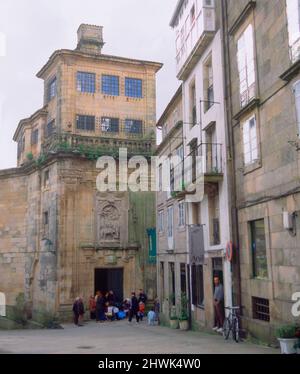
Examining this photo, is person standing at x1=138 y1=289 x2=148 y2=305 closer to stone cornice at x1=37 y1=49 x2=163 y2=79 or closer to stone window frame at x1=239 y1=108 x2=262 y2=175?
stone window frame at x1=239 y1=108 x2=262 y2=175

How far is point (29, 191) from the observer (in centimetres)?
3225

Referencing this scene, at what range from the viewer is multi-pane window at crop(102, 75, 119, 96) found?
100 feet

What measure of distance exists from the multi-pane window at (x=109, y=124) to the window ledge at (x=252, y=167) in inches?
678

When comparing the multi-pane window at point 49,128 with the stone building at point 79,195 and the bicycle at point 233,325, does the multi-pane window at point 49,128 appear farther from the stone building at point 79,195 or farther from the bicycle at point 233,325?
the bicycle at point 233,325

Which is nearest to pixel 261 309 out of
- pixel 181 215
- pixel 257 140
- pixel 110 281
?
pixel 257 140

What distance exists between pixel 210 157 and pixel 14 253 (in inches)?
760

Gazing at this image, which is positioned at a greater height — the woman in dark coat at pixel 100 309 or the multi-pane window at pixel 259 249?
the multi-pane window at pixel 259 249

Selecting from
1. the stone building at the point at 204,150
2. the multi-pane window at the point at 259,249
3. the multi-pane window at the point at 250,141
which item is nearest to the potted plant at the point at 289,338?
the multi-pane window at the point at 259,249

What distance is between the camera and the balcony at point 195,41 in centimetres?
1709

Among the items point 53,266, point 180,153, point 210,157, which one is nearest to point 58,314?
point 53,266

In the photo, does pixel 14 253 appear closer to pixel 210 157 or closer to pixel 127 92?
pixel 127 92

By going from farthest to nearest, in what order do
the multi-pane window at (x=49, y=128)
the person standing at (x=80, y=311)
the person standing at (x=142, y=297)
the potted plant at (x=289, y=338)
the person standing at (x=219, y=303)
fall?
1. the multi-pane window at (x=49, y=128)
2. the person standing at (x=142, y=297)
3. the person standing at (x=80, y=311)
4. the person standing at (x=219, y=303)
5. the potted plant at (x=289, y=338)

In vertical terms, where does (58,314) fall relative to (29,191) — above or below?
below
